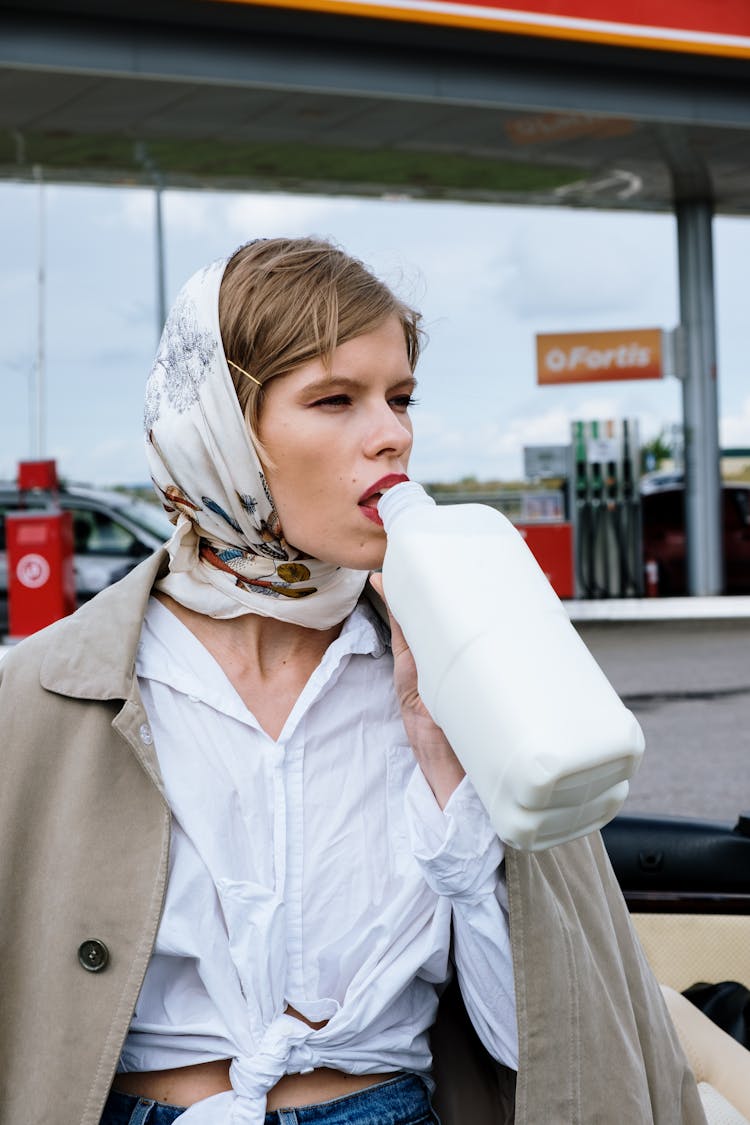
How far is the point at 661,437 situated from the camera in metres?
13.7

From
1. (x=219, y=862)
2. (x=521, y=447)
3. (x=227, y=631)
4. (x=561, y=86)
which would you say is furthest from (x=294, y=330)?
(x=521, y=447)

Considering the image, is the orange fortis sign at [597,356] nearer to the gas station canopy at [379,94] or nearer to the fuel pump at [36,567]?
the gas station canopy at [379,94]

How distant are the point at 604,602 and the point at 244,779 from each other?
12.4 m

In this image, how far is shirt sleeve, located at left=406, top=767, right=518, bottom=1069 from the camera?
154 cm

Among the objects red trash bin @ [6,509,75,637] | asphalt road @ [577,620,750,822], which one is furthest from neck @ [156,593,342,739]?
red trash bin @ [6,509,75,637]

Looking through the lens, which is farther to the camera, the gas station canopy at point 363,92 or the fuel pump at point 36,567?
the fuel pump at point 36,567

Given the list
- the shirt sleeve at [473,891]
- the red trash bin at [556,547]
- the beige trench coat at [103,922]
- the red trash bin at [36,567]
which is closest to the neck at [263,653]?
the beige trench coat at [103,922]

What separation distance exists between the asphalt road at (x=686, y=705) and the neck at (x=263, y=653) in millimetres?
4262

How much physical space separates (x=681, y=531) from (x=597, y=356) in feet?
6.77

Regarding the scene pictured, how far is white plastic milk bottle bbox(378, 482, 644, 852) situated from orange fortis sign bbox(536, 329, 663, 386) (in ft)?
40.9

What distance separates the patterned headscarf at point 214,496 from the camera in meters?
1.70

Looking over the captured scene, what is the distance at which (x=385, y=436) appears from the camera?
1.65 metres

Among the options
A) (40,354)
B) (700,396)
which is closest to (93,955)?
(40,354)

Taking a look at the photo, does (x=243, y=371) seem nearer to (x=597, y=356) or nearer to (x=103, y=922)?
(x=103, y=922)
